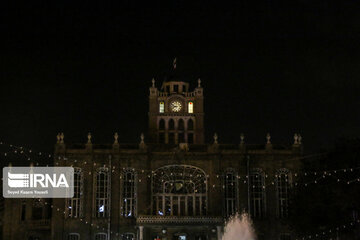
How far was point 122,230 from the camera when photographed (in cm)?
6094

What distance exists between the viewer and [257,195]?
6256 centimetres

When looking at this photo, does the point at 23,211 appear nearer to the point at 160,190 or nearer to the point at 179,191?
the point at 160,190

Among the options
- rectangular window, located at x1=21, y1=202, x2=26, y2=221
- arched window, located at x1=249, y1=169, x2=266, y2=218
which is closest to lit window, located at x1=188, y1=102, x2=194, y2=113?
arched window, located at x1=249, y1=169, x2=266, y2=218

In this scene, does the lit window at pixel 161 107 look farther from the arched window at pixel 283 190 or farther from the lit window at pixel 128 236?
the lit window at pixel 128 236

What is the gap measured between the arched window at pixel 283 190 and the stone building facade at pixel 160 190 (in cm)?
10

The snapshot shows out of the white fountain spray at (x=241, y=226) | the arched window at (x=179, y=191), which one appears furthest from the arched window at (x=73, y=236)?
the white fountain spray at (x=241, y=226)

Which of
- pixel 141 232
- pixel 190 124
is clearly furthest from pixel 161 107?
pixel 141 232

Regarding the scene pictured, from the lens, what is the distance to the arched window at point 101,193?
61562mm

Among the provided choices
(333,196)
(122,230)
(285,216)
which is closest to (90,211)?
(122,230)

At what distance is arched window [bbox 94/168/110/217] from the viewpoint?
61562 millimetres

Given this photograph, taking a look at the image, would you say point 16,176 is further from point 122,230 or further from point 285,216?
point 285,216

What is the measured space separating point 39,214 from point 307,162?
29614 millimetres

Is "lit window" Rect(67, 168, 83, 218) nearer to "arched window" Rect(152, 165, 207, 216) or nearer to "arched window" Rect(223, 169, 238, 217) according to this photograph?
"arched window" Rect(152, 165, 207, 216)

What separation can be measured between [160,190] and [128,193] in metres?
3.34
